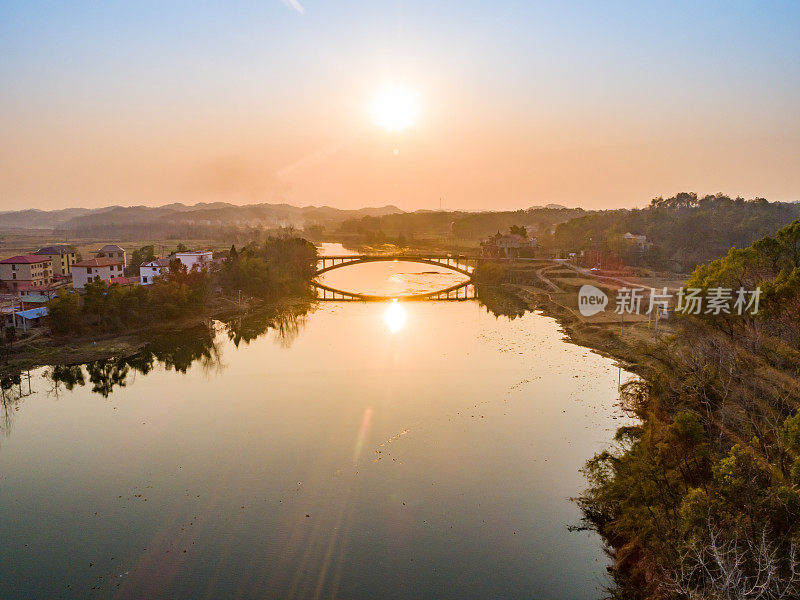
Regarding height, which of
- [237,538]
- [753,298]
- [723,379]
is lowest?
[237,538]

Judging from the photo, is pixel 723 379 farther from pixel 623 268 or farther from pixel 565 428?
pixel 623 268

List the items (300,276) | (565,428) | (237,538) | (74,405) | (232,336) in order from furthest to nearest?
(300,276), (232,336), (74,405), (565,428), (237,538)

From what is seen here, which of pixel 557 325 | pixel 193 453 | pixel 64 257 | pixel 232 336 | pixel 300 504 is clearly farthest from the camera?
pixel 64 257

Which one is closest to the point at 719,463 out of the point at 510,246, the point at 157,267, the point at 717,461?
the point at 717,461

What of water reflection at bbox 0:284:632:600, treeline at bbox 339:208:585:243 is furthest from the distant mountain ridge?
water reflection at bbox 0:284:632:600

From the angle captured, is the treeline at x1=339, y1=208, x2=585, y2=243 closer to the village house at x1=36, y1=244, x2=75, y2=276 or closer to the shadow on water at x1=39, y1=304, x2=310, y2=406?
the village house at x1=36, y1=244, x2=75, y2=276

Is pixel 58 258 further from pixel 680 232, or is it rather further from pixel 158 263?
pixel 680 232

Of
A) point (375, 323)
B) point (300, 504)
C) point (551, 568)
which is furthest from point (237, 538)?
point (375, 323)
